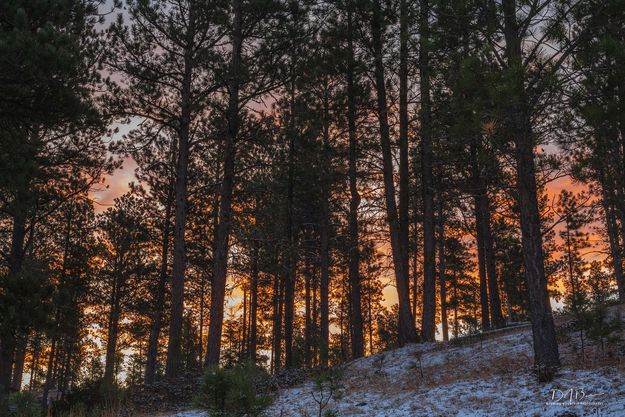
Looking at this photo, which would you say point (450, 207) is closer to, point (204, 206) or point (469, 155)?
point (469, 155)

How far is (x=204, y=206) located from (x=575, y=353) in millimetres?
15314

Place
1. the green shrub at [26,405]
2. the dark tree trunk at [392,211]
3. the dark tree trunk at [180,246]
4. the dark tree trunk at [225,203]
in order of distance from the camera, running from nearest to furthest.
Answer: the green shrub at [26,405] → the dark tree trunk at [180,246] → the dark tree trunk at [225,203] → the dark tree trunk at [392,211]

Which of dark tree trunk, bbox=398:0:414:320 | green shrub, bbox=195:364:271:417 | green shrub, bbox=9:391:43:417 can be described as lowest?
green shrub, bbox=9:391:43:417

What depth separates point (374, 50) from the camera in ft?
51.4

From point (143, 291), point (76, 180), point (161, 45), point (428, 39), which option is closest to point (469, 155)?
point (428, 39)

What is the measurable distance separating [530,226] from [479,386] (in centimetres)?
298

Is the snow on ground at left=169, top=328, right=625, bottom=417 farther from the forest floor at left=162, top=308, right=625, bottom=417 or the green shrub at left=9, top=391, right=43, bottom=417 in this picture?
Answer: the green shrub at left=9, top=391, right=43, bottom=417

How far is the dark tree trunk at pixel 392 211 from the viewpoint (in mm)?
14508

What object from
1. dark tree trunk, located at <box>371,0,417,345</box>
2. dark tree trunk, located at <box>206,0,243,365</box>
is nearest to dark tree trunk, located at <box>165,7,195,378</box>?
dark tree trunk, located at <box>206,0,243,365</box>

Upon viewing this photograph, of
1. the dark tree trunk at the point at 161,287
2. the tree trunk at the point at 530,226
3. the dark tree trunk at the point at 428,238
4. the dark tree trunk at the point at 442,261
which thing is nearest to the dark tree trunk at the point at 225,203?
the dark tree trunk at the point at 428,238

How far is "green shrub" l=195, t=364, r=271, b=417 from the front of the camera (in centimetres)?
513

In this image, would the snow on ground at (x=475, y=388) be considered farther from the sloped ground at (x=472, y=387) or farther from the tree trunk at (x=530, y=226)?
the tree trunk at (x=530, y=226)

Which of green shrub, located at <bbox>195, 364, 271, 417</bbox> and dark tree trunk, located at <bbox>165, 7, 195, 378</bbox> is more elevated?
dark tree trunk, located at <bbox>165, 7, 195, 378</bbox>

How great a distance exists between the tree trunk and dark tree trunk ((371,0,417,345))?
20.5 ft
